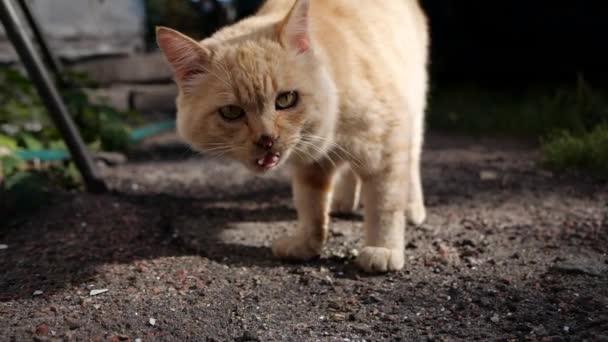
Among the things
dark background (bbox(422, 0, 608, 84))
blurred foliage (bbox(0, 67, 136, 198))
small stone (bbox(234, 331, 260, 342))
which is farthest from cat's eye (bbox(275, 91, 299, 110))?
dark background (bbox(422, 0, 608, 84))

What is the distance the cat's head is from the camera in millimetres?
2301

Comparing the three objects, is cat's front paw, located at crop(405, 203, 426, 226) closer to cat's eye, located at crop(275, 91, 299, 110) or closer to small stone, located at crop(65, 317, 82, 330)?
cat's eye, located at crop(275, 91, 299, 110)

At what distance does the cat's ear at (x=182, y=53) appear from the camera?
2.31 meters

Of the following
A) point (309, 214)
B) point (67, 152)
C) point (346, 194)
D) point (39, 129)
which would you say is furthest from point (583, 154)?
point (39, 129)

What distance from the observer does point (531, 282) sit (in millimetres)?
2445

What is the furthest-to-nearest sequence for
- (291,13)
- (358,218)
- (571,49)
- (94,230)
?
(571,49) → (358,218) → (94,230) → (291,13)

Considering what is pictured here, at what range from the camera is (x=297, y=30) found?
93.7 inches

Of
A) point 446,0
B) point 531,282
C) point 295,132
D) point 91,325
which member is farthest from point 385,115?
point 446,0

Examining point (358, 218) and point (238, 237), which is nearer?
point (238, 237)

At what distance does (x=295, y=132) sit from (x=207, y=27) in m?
5.50

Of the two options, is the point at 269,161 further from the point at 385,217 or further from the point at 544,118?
the point at 544,118

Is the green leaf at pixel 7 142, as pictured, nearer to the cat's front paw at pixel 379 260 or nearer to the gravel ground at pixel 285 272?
the gravel ground at pixel 285 272

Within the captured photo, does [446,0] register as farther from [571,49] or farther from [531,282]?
[531,282]

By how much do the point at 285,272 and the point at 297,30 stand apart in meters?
0.98
